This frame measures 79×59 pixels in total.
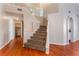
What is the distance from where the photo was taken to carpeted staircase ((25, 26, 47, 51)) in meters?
4.00

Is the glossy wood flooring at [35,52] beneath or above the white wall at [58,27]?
beneath

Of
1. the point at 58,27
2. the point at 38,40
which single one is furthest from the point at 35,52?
the point at 58,27

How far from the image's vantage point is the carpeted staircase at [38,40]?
157 inches

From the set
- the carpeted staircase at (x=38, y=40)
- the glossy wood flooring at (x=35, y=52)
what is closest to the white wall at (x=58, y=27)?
the carpeted staircase at (x=38, y=40)

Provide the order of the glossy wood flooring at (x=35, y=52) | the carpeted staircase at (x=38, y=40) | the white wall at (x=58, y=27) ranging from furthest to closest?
the white wall at (x=58, y=27) → the carpeted staircase at (x=38, y=40) → the glossy wood flooring at (x=35, y=52)

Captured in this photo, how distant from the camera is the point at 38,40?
4262mm

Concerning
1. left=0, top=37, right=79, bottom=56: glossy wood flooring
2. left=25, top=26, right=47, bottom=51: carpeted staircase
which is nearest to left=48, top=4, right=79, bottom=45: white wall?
left=25, top=26, right=47, bottom=51: carpeted staircase

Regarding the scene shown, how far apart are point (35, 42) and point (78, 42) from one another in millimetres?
1999

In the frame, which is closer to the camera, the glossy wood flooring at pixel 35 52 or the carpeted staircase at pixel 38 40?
the glossy wood flooring at pixel 35 52

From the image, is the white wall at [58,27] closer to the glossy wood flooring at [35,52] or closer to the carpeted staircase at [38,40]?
the carpeted staircase at [38,40]

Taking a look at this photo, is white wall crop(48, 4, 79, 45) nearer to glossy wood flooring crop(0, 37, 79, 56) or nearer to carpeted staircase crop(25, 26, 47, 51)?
carpeted staircase crop(25, 26, 47, 51)

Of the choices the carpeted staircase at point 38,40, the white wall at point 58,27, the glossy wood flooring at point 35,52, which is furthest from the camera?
the white wall at point 58,27

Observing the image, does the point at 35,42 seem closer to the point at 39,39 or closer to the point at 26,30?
the point at 39,39

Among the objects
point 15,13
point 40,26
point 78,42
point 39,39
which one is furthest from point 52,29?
point 78,42
